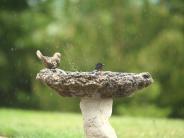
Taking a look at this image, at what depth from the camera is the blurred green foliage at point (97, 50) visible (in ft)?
71.3

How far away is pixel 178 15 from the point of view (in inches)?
926

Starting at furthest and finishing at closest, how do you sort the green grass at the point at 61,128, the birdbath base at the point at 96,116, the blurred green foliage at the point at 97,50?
the blurred green foliage at the point at 97,50 → the green grass at the point at 61,128 → the birdbath base at the point at 96,116

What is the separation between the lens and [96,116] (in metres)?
7.85

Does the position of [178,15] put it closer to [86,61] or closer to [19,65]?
[86,61]

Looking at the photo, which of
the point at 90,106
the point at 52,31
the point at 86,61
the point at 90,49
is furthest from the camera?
the point at 52,31

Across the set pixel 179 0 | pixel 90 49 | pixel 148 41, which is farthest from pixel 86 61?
pixel 179 0

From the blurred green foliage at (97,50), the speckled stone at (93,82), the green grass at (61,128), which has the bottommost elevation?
the speckled stone at (93,82)

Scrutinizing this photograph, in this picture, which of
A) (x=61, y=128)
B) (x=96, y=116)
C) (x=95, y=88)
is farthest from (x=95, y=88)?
(x=61, y=128)

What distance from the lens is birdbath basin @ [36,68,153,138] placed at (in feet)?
24.8

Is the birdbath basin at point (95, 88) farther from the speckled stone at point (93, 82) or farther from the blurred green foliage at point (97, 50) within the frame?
the blurred green foliage at point (97, 50)

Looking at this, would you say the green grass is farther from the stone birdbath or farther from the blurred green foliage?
the blurred green foliage

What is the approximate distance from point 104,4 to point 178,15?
3.11 metres

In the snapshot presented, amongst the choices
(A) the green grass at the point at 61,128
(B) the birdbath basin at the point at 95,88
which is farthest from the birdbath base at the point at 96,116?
(A) the green grass at the point at 61,128

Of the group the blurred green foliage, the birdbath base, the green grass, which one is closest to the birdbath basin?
the birdbath base
